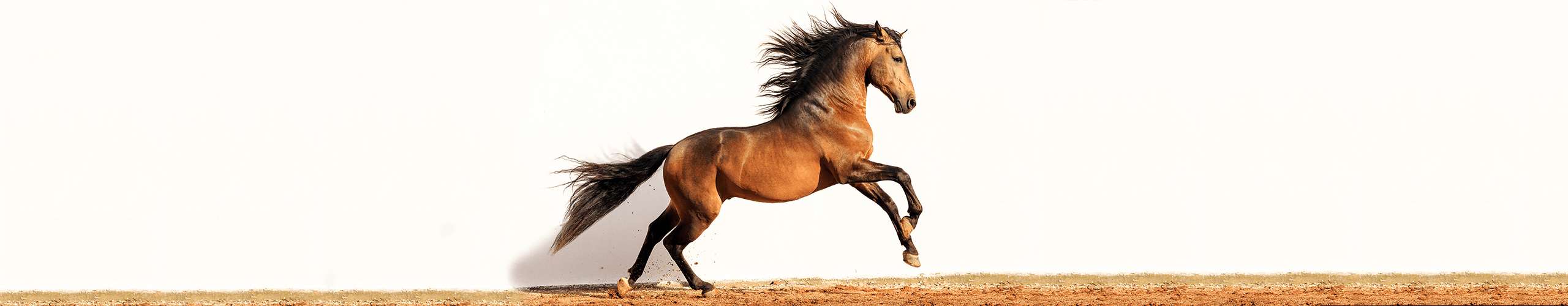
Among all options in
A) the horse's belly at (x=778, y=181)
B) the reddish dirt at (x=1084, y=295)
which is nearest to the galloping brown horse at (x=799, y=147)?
the horse's belly at (x=778, y=181)

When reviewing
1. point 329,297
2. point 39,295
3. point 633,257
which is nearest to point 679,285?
point 633,257

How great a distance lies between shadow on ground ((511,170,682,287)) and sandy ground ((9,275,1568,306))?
18cm

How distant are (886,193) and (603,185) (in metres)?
1.76

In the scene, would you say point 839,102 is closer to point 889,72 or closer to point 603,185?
point 889,72

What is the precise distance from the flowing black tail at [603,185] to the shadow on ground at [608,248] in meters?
0.57

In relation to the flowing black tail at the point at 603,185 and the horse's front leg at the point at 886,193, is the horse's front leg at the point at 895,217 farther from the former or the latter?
the flowing black tail at the point at 603,185

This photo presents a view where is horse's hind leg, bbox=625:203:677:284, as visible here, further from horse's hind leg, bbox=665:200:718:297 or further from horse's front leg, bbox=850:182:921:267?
horse's front leg, bbox=850:182:921:267

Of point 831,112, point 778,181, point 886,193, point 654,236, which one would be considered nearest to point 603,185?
point 654,236

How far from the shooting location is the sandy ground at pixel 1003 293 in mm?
6859

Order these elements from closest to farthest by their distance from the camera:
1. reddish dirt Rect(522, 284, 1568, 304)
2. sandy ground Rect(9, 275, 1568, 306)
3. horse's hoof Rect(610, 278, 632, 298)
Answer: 1. reddish dirt Rect(522, 284, 1568, 304)
2. sandy ground Rect(9, 275, 1568, 306)
3. horse's hoof Rect(610, 278, 632, 298)

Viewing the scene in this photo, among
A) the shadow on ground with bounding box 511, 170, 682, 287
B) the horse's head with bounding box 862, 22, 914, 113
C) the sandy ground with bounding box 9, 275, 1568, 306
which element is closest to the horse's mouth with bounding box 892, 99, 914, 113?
the horse's head with bounding box 862, 22, 914, 113

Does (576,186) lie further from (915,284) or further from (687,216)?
(915,284)

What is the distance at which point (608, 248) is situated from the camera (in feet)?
27.4

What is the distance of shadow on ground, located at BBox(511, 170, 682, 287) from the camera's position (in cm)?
826
